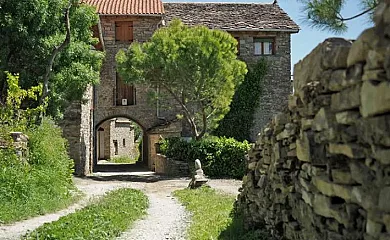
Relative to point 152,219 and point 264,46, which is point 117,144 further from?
point 152,219

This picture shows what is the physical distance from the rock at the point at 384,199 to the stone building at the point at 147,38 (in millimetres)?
21531

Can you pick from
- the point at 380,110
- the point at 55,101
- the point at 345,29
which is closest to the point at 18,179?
the point at 55,101

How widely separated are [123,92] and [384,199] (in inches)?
944

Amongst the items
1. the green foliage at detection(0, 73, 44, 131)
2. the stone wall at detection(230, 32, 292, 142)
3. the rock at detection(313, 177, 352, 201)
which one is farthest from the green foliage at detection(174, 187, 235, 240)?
the stone wall at detection(230, 32, 292, 142)

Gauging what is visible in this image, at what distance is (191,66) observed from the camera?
19.7 meters

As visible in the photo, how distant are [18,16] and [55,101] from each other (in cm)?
293

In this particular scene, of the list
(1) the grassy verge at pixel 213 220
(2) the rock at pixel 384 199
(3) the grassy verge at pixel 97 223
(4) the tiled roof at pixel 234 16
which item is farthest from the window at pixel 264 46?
(2) the rock at pixel 384 199

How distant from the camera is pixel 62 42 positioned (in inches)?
611

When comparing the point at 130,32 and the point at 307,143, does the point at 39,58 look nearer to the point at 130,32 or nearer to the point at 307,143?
the point at 130,32

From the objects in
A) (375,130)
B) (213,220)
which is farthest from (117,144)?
(375,130)

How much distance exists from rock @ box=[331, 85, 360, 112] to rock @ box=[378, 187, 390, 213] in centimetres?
59

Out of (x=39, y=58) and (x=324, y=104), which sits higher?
(x=39, y=58)

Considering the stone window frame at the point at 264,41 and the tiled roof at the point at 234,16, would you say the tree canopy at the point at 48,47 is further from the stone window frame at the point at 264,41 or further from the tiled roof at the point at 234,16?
the stone window frame at the point at 264,41

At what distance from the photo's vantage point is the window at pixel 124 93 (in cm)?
2583
